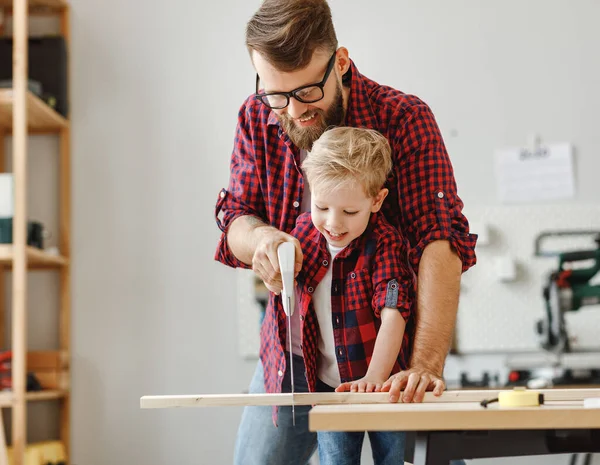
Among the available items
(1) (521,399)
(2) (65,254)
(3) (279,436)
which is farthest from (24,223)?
(1) (521,399)

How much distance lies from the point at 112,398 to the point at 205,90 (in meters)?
1.29

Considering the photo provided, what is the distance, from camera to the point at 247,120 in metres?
1.67

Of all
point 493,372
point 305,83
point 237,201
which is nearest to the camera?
point 305,83

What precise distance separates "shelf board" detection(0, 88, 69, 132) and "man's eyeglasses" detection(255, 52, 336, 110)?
1664 millimetres

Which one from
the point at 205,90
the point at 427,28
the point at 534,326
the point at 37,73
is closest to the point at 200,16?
the point at 205,90

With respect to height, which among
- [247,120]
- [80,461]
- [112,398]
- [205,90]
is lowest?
[80,461]

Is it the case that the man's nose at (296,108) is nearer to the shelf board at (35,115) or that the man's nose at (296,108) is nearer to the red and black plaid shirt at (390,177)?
the red and black plaid shirt at (390,177)

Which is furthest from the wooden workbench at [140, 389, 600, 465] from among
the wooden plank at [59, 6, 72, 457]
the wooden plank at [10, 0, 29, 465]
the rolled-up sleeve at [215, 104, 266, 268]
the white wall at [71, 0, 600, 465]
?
the wooden plank at [59, 6, 72, 457]

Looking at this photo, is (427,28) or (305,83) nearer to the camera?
(305,83)

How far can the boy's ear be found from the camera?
4.97ft

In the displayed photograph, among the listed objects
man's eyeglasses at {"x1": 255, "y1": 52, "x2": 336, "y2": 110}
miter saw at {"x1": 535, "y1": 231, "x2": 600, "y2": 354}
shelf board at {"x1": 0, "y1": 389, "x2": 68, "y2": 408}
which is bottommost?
shelf board at {"x1": 0, "y1": 389, "x2": 68, "y2": 408}

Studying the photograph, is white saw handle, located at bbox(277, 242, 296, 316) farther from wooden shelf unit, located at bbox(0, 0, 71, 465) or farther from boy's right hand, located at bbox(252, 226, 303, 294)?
wooden shelf unit, located at bbox(0, 0, 71, 465)

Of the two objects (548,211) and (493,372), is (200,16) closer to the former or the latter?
(548,211)

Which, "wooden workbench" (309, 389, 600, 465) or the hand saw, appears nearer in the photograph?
"wooden workbench" (309, 389, 600, 465)
